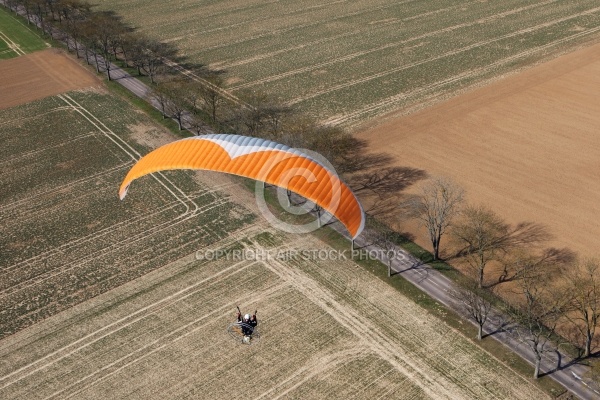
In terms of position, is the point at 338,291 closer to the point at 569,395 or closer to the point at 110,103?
the point at 569,395

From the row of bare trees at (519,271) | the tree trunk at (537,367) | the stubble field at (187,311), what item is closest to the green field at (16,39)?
the stubble field at (187,311)

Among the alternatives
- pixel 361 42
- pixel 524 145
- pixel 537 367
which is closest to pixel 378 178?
pixel 524 145

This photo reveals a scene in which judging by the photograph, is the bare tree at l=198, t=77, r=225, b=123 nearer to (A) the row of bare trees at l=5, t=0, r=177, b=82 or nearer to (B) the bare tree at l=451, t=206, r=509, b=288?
(A) the row of bare trees at l=5, t=0, r=177, b=82

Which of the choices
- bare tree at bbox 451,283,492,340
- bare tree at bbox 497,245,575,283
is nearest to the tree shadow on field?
bare tree at bbox 497,245,575,283

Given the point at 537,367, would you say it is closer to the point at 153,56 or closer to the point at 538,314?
the point at 538,314

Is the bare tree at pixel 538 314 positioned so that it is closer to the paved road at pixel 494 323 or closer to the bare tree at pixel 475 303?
the paved road at pixel 494 323

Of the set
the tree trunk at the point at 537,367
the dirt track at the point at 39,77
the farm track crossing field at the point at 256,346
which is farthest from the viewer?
the dirt track at the point at 39,77
